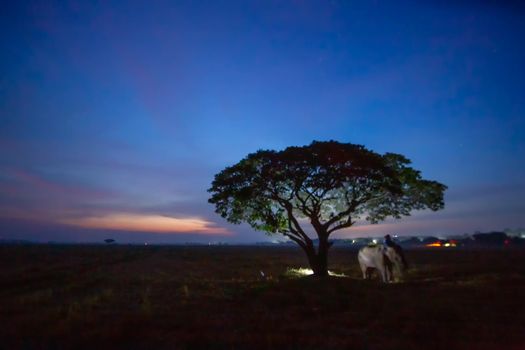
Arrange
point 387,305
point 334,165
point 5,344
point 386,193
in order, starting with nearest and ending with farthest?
point 5,344 → point 387,305 → point 334,165 → point 386,193

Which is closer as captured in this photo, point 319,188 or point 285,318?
point 285,318

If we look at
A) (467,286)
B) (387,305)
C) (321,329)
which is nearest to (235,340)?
(321,329)

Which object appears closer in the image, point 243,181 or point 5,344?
point 5,344

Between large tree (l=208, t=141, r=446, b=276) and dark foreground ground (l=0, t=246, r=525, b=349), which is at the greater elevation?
large tree (l=208, t=141, r=446, b=276)

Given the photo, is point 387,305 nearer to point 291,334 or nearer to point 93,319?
point 291,334

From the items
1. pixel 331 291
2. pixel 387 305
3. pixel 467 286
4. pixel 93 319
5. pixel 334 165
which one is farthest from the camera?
pixel 334 165

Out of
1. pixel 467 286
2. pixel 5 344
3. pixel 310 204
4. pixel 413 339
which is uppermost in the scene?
pixel 310 204

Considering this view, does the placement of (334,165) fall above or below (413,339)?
above

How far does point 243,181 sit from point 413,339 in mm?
16726

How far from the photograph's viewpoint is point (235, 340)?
31.0 ft

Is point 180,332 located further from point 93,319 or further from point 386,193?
point 386,193

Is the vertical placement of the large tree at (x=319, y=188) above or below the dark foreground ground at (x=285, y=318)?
above

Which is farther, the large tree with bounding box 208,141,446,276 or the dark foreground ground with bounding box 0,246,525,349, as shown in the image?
the large tree with bounding box 208,141,446,276

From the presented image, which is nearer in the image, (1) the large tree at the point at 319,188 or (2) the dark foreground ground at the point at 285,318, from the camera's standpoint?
(2) the dark foreground ground at the point at 285,318
